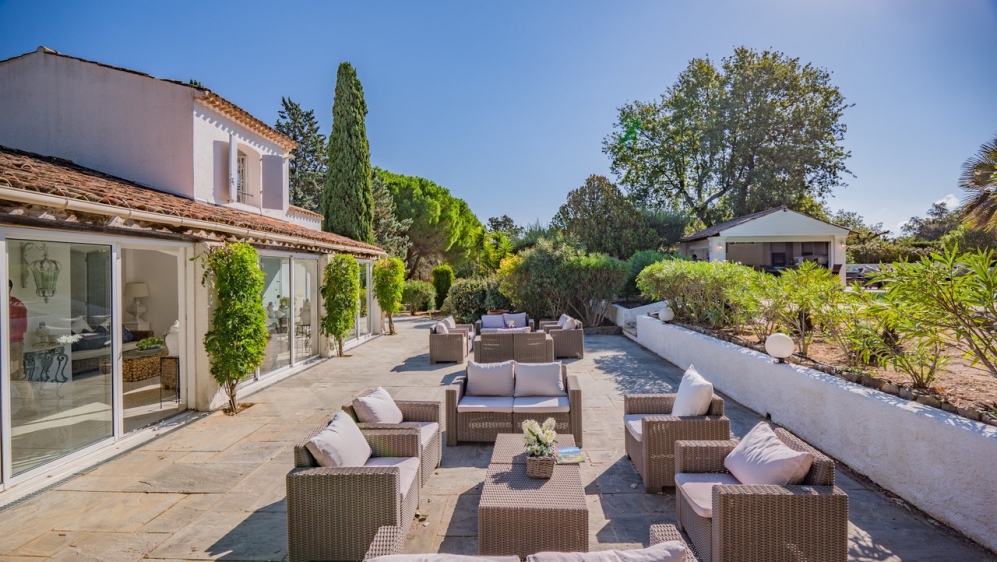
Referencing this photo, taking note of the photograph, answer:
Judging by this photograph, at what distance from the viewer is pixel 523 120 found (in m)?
19.2

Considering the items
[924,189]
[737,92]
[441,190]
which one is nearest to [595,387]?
[924,189]

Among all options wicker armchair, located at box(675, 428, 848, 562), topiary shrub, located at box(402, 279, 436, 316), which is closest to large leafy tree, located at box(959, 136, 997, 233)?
wicker armchair, located at box(675, 428, 848, 562)

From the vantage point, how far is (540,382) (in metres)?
6.18

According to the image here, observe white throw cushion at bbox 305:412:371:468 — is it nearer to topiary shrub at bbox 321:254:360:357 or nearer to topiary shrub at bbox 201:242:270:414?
topiary shrub at bbox 201:242:270:414

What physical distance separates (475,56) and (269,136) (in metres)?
6.58

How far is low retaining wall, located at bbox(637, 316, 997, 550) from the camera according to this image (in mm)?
3598

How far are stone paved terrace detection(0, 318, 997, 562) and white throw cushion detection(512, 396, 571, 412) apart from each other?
1.81 ft

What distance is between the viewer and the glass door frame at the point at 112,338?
177 inches

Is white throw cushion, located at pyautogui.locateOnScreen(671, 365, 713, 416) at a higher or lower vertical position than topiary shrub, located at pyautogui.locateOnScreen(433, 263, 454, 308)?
lower

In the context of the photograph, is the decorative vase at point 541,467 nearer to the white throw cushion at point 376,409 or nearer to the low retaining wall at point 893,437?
the white throw cushion at point 376,409

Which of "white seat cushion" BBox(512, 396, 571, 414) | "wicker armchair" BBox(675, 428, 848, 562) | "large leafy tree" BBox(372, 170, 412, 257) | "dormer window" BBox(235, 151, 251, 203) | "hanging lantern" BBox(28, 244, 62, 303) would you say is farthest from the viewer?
"large leafy tree" BBox(372, 170, 412, 257)

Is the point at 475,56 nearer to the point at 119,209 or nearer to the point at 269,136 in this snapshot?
the point at 269,136

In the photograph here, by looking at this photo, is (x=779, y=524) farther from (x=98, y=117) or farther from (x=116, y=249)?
(x=98, y=117)

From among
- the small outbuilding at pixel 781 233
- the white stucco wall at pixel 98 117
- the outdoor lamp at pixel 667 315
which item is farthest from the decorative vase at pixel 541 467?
the small outbuilding at pixel 781 233
